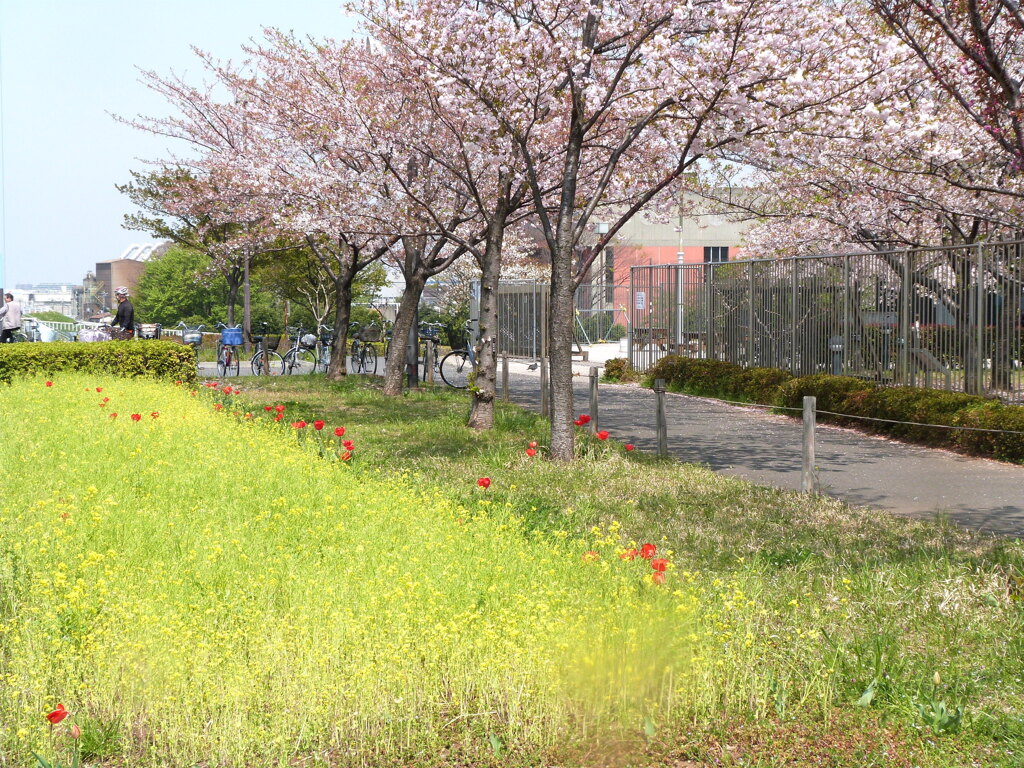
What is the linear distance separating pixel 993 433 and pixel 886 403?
2.34 metres

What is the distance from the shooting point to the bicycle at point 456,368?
811 inches

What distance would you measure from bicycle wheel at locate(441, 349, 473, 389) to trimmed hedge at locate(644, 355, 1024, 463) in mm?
4109

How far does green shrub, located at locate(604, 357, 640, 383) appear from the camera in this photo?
23641 mm

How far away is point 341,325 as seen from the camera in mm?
21266

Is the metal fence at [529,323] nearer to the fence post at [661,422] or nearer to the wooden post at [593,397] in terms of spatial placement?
the wooden post at [593,397]

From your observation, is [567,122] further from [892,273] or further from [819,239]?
[819,239]

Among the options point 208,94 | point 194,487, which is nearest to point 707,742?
point 194,487

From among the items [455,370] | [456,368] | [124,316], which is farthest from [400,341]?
[124,316]

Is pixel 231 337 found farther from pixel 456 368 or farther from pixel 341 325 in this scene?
pixel 456 368

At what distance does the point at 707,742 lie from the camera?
3.86 metres

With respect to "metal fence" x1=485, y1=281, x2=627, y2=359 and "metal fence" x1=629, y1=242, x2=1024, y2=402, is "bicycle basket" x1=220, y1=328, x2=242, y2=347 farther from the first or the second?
"metal fence" x1=629, y1=242, x2=1024, y2=402

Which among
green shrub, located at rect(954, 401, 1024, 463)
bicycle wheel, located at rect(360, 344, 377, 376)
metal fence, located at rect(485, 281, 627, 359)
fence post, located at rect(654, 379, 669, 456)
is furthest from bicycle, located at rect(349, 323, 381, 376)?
green shrub, located at rect(954, 401, 1024, 463)

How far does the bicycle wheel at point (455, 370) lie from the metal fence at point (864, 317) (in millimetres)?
4319

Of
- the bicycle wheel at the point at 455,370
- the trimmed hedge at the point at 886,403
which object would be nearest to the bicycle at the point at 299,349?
the bicycle wheel at the point at 455,370
